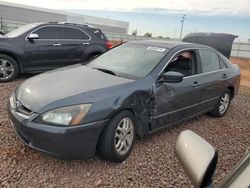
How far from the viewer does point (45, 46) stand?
7.78 meters

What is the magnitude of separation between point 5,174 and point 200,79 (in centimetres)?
329

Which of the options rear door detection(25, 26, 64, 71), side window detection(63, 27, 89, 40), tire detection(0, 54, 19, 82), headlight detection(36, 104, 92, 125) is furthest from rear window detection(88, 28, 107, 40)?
headlight detection(36, 104, 92, 125)

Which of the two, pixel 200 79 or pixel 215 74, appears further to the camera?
pixel 215 74

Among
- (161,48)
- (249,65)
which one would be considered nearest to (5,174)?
(161,48)

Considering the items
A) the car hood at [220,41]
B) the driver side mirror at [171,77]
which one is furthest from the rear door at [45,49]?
the driver side mirror at [171,77]

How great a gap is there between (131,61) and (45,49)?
4.20m

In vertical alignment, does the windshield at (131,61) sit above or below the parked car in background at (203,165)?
below

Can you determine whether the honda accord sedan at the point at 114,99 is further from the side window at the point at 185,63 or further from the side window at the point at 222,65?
the side window at the point at 222,65

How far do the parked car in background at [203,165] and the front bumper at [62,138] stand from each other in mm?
1602

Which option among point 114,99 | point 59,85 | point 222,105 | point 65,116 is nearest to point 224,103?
point 222,105

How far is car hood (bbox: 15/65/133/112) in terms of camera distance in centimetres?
327

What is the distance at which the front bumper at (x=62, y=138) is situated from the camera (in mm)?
3016

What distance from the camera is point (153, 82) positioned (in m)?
3.89

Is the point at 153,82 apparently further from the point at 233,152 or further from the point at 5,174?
the point at 5,174
